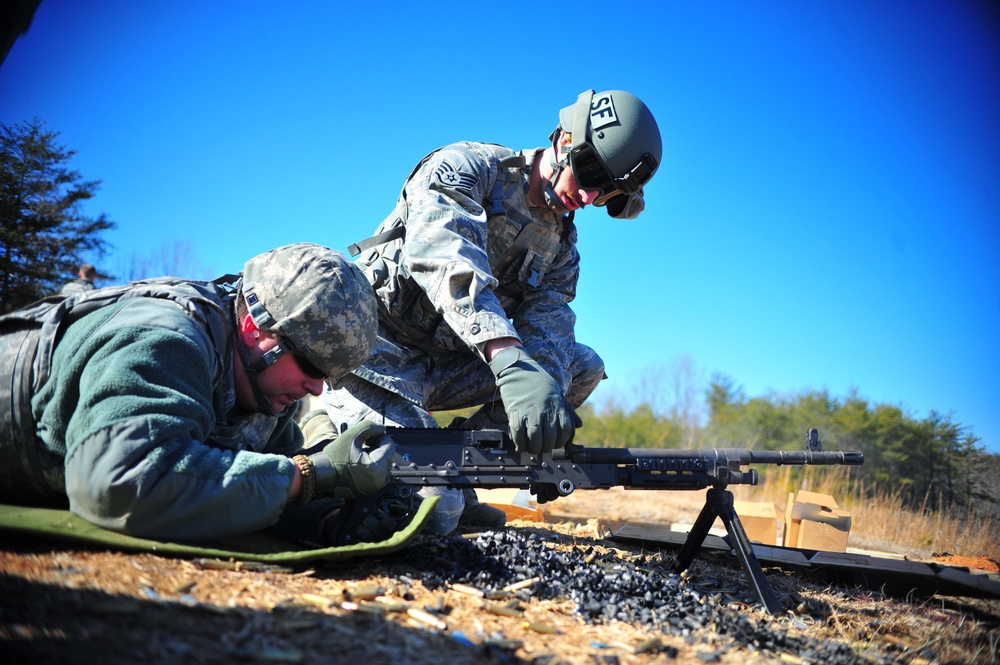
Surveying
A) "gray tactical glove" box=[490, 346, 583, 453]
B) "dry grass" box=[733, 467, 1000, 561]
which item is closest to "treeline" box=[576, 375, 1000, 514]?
"dry grass" box=[733, 467, 1000, 561]

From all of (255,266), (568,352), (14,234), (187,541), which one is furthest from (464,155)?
(14,234)

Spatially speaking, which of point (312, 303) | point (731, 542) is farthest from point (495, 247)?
point (731, 542)

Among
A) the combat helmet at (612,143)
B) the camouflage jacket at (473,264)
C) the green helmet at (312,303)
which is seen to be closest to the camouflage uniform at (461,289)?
→ the camouflage jacket at (473,264)

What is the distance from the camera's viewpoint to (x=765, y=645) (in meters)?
2.96

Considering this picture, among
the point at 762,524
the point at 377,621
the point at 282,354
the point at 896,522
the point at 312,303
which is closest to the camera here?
the point at 377,621

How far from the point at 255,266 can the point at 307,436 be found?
1.51m

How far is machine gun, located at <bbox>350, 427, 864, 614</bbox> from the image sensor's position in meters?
3.88

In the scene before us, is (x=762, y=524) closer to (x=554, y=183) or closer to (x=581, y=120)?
(x=554, y=183)

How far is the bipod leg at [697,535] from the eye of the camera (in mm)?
3928

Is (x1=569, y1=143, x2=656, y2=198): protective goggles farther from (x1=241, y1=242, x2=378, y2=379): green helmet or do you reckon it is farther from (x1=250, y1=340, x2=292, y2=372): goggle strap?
(x1=250, y1=340, x2=292, y2=372): goggle strap

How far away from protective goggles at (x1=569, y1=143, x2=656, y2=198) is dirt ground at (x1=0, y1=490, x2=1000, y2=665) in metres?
2.55

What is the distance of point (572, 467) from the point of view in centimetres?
397

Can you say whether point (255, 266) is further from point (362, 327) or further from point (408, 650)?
point (408, 650)

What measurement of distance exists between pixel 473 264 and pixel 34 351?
7.88 ft
